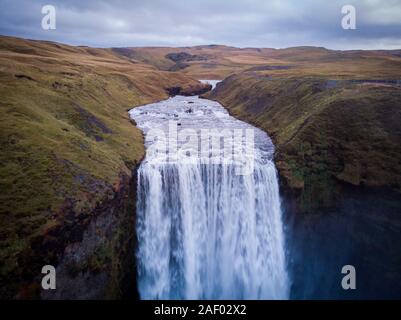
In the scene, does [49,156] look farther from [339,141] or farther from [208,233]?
[339,141]

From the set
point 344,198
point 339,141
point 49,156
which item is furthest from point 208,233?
point 339,141

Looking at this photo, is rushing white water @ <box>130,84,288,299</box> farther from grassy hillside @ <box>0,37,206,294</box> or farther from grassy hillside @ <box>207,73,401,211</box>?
grassy hillside @ <box>0,37,206,294</box>

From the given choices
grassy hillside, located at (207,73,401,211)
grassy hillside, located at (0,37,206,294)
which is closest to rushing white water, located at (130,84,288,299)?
grassy hillside, located at (207,73,401,211)

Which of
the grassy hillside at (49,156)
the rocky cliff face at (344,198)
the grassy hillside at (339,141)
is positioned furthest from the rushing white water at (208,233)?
the grassy hillside at (49,156)

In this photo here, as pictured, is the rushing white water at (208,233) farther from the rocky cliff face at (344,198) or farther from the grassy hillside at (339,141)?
the grassy hillside at (339,141)

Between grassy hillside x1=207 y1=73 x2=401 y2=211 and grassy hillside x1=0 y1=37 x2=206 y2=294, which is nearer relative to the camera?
grassy hillside x1=0 y1=37 x2=206 y2=294

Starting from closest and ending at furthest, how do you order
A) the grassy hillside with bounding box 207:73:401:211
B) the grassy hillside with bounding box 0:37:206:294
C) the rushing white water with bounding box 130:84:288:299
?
the grassy hillside with bounding box 0:37:206:294 < the rushing white water with bounding box 130:84:288:299 < the grassy hillside with bounding box 207:73:401:211
